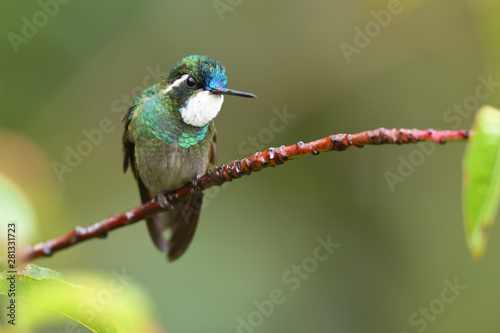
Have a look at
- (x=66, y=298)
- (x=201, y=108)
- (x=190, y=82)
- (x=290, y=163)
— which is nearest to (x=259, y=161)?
(x=66, y=298)

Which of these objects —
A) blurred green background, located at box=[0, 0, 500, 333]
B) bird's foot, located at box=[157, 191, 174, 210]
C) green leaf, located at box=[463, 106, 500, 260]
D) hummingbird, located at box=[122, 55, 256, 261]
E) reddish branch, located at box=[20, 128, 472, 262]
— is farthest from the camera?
blurred green background, located at box=[0, 0, 500, 333]

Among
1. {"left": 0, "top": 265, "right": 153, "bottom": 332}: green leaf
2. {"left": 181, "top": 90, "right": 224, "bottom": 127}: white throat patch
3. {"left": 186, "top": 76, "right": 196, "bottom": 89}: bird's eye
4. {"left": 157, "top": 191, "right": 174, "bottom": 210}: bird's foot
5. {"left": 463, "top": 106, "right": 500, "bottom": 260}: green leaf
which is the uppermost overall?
{"left": 186, "top": 76, "right": 196, "bottom": 89}: bird's eye

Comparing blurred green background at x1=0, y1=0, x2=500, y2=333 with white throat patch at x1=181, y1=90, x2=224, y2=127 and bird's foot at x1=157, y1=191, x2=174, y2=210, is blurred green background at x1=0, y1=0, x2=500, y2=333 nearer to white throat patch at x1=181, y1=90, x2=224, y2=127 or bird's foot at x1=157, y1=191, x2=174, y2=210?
bird's foot at x1=157, y1=191, x2=174, y2=210

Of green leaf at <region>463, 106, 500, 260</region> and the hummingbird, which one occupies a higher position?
the hummingbird

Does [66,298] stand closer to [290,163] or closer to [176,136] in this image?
[176,136]

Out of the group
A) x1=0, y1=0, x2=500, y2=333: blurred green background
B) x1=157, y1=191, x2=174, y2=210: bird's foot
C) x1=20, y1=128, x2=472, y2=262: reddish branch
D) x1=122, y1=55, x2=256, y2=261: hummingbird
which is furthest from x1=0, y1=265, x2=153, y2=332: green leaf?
x1=0, y1=0, x2=500, y2=333: blurred green background

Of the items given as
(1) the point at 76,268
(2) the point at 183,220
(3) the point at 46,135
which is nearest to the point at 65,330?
(1) the point at 76,268

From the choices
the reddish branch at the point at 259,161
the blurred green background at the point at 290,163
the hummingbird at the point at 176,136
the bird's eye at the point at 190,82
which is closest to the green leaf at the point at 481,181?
the reddish branch at the point at 259,161
